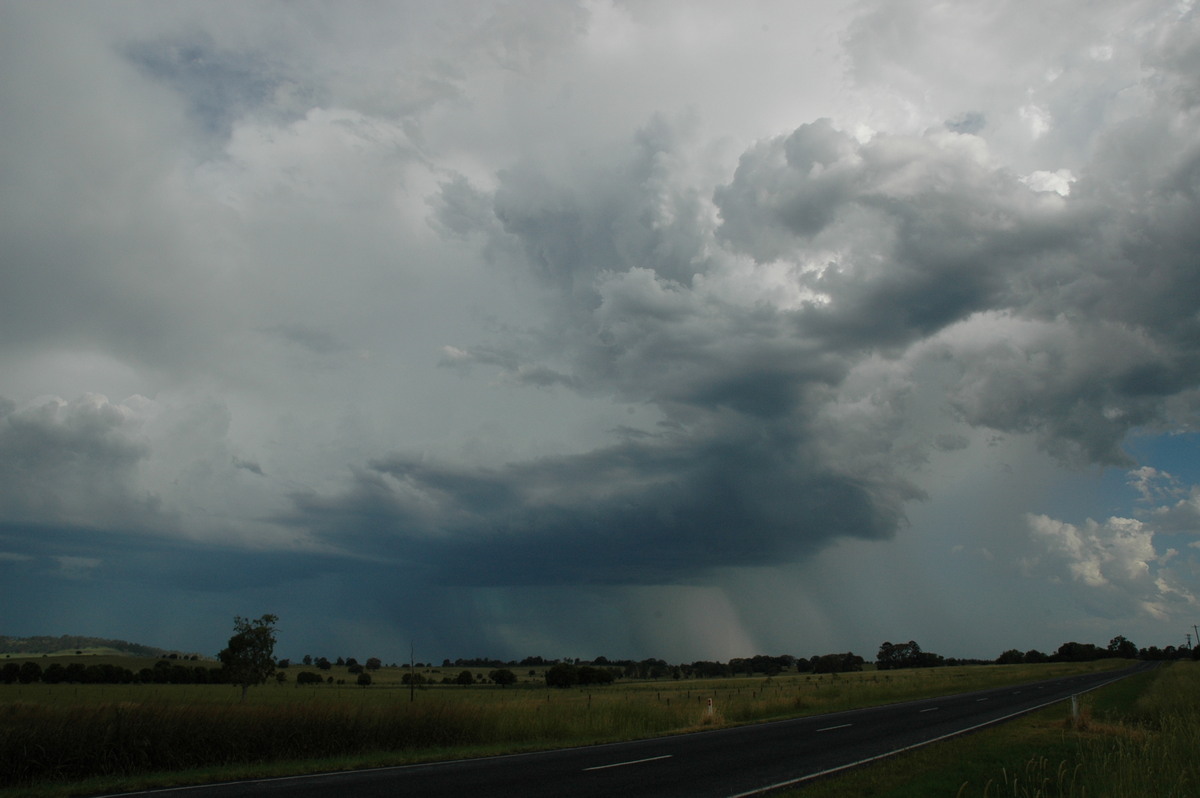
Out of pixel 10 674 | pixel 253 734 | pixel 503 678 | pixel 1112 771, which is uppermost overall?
pixel 1112 771

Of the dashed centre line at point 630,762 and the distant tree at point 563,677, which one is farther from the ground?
the dashed centre line at point 630,762

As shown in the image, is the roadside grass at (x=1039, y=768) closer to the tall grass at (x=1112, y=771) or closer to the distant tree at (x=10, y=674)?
the tall grass at (x=1112, y=771)

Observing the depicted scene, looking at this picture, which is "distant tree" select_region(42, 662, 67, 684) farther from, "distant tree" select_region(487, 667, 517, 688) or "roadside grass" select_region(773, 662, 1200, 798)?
"roadside grass" select_region(773, 662, 1200, 798)

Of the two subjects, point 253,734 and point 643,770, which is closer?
point 643,770

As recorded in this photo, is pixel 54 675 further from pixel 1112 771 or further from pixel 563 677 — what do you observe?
pixel 1112 771

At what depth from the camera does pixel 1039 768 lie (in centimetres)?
1620

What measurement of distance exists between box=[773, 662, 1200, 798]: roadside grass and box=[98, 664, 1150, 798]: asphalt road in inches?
44.4

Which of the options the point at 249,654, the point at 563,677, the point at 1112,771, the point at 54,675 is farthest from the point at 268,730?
the point at 54,675

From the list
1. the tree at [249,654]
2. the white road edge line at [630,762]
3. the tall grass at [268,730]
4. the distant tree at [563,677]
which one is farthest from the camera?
the distant tree at [563,677]

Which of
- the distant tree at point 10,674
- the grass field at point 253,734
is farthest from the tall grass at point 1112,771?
the distant tree at point 10,674

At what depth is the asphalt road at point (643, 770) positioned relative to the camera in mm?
13984

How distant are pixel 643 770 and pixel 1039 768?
29.0ft

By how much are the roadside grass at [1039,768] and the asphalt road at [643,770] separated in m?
1.13

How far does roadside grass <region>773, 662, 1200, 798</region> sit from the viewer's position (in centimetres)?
1248
